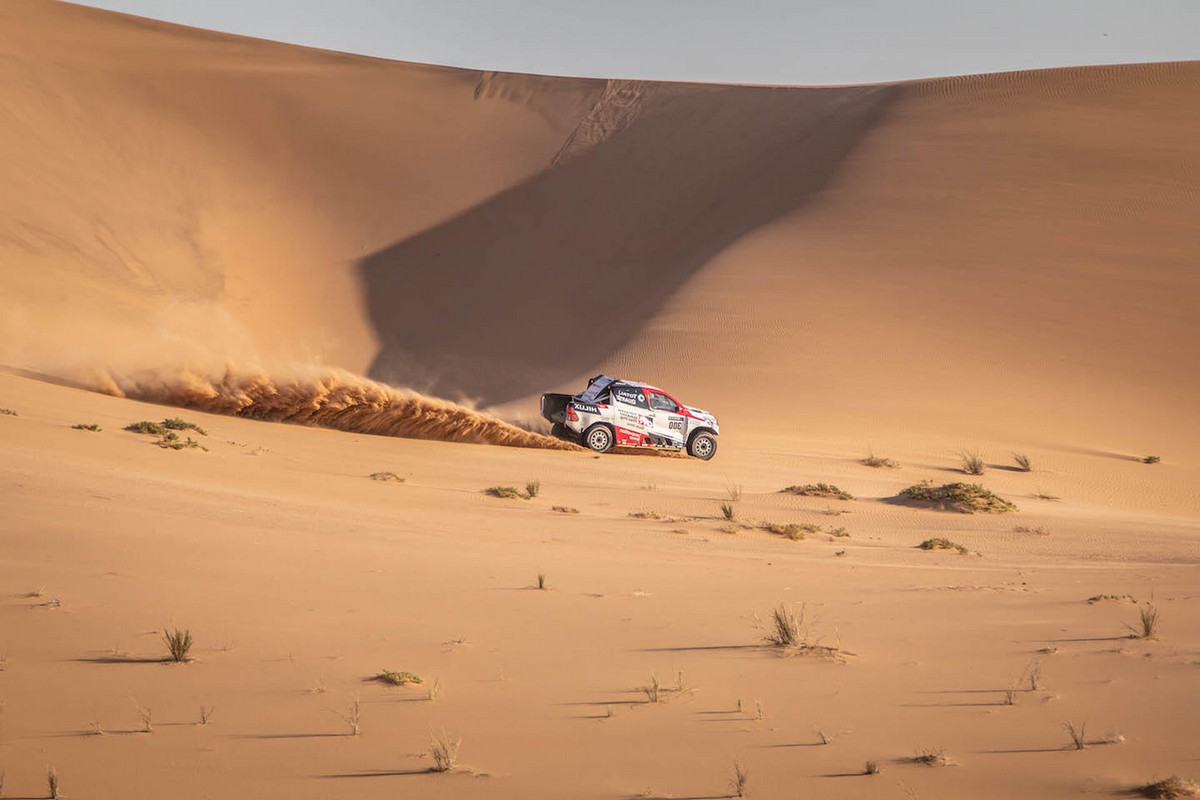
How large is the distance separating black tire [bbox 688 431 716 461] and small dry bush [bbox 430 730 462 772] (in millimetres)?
16747

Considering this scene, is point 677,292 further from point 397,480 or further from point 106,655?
point 106,655

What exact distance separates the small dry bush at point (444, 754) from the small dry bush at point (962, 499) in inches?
497

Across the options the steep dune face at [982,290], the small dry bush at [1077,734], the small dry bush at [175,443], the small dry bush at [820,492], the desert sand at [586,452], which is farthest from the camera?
the steep dune face at [982,290]

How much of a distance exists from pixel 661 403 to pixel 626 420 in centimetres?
88

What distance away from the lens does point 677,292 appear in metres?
43.3

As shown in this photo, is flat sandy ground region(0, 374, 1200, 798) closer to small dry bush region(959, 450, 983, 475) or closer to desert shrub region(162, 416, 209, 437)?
desert shrub region(162, 416, 209, 437)

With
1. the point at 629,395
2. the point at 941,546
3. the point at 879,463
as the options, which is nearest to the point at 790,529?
the point at 941,546

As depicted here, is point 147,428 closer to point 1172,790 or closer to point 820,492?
point 820,492

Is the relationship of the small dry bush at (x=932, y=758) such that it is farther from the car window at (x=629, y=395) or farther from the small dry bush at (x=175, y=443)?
the car window at (x=629, y=395)

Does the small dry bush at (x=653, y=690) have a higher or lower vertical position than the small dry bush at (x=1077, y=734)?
higher

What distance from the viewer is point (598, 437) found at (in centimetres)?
2106

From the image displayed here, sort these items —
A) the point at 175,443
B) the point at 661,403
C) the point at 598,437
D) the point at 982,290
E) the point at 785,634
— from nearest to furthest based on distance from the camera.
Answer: the point at 785,634 → the point at 175,443 → the point at 598,437 → the point at 661,403 → the point at 982,290

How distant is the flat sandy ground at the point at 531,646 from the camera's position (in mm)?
4922

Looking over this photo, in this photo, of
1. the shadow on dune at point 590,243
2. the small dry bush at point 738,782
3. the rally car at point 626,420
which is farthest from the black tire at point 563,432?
the shadow on dune at point 590,243
